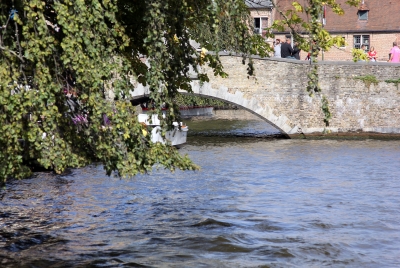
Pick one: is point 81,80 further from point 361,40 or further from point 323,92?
point 361,40

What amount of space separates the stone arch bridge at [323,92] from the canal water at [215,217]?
439 cm

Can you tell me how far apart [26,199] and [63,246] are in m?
3.06

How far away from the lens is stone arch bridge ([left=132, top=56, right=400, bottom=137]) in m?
20.8

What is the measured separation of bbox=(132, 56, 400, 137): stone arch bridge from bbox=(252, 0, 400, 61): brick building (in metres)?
14.0

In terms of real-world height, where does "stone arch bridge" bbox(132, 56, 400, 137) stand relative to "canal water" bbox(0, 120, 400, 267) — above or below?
above

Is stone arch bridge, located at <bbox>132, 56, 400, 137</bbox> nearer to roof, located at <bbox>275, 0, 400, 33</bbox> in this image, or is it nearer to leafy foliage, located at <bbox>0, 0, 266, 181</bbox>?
leafy foliage, located at <bbox>0, 0, 266, 181</bbox>

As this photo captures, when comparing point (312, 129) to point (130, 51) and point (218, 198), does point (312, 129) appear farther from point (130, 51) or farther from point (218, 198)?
point (130, 51)

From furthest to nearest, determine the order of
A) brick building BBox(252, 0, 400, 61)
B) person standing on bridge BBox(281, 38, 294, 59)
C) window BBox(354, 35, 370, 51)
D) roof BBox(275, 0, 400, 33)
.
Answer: window BBox(354, 35, 370, 51) < roof BBox(275, 0, 400, 33) < brick building BBox(252, 0, 400, 61) < person standing on bridge BBox(281, 38, 294, 59)

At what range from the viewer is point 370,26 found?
35719mm

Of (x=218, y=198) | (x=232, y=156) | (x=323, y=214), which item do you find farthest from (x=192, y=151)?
(x=323, y=214)

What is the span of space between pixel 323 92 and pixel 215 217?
37.4ft

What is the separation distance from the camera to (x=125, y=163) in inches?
237

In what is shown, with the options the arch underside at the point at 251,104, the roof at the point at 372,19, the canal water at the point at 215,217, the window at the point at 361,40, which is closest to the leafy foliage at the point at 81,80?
the canal water at the point at 215,217

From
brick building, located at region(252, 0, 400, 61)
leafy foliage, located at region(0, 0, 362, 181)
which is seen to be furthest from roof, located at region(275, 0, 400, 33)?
leafy foliage, located at region(0, 0, 362, 181)
